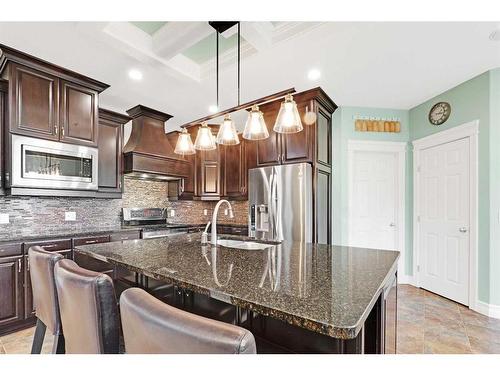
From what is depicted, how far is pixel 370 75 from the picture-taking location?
114 inches

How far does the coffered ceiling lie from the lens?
211 cm

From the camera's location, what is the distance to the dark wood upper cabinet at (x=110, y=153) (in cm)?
337

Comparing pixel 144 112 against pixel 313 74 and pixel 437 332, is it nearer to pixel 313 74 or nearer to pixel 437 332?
pixel 313 74

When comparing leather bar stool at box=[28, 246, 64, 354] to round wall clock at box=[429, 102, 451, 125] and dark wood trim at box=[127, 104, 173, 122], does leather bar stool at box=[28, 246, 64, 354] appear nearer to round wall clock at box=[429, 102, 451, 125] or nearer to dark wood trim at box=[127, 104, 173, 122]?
dark wood trim at box=[127, 104, 173, 122]

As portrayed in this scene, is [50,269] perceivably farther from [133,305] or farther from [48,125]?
[48,125]

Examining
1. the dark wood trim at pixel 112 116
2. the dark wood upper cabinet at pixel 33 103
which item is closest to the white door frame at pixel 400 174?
the dark wood trim at pixel 112 116

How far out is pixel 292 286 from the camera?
0.99 m

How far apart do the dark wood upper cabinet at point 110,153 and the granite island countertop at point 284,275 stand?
5.77 feet

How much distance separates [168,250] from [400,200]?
3.48 metres

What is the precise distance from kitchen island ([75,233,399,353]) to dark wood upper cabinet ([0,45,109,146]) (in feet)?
5.40

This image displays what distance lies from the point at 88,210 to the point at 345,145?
3.56 metres

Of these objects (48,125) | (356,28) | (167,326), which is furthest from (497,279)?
(48,125)

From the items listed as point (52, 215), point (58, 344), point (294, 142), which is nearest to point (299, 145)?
point (294, 142)
